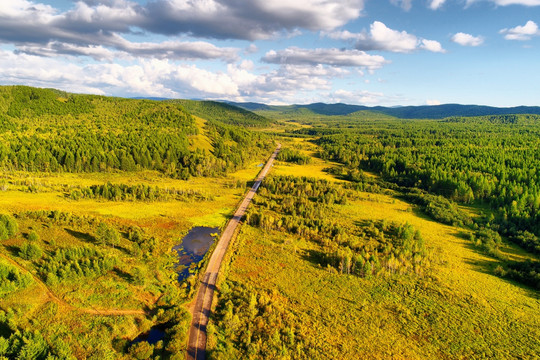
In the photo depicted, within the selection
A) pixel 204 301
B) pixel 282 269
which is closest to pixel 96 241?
pixel 204 301

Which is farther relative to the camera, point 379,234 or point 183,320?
point 379,234

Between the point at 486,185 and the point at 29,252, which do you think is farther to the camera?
the point at 486,185

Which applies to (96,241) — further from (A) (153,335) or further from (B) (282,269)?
(B) (282,269)

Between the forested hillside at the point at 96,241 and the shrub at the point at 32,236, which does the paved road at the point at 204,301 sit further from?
the shrub at the point at 32,236

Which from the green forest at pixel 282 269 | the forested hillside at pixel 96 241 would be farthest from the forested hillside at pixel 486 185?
the forested hillside at pixel 96 241

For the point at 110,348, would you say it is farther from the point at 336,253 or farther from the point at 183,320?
the point at 336,253

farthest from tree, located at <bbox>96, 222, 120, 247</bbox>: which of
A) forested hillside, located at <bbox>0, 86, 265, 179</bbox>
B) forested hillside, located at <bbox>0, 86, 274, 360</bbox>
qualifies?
forested hillside, located at <bbox>0, 86, 265, 179</bbox>

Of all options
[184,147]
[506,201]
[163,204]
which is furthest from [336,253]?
[184,147]

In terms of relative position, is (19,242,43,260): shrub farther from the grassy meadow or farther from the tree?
the grassy meadow
